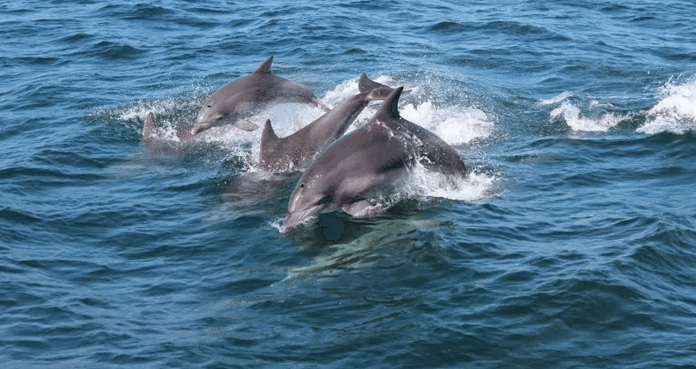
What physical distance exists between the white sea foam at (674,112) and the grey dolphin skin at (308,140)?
6503mm

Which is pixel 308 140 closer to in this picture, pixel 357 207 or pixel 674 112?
pixel 357 207

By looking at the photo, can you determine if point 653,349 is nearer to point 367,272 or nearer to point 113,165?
point 367,272

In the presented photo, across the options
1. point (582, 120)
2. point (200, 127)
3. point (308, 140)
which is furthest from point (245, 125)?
point (582, 120)

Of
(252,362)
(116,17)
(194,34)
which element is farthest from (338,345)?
(116,17)

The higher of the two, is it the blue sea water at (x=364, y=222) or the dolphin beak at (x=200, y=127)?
the dolphin beak at (x=200, y=127)

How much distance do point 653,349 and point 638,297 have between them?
57.3 inches

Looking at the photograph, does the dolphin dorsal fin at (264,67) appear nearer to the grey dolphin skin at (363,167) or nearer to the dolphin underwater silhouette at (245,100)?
the dolphin underwater silhouette at (245,100)

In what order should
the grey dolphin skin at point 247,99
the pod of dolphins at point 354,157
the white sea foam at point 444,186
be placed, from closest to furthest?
the pod of dolphins at point 354,157, the white sea foam at point 444,186, the grey dolphin skin at point 247,99

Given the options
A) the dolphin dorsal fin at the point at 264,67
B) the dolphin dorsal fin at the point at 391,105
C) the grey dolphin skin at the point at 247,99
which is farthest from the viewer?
the dolphin dorsal fin at the point at 264,67

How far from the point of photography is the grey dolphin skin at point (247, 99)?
21391 mm

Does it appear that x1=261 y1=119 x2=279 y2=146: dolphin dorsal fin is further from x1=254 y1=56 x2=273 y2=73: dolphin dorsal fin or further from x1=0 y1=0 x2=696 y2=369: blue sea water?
x1=254 y1=56 x2=273 y2=73: dolphin dorsal fin

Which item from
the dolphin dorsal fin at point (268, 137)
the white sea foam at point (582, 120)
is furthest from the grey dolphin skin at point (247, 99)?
the white sea foam at point (582, 120)

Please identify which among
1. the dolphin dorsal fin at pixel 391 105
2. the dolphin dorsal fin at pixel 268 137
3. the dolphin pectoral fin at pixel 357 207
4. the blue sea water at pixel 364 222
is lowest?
the blue sea water at pixel 364 222

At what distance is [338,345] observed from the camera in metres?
12.1
